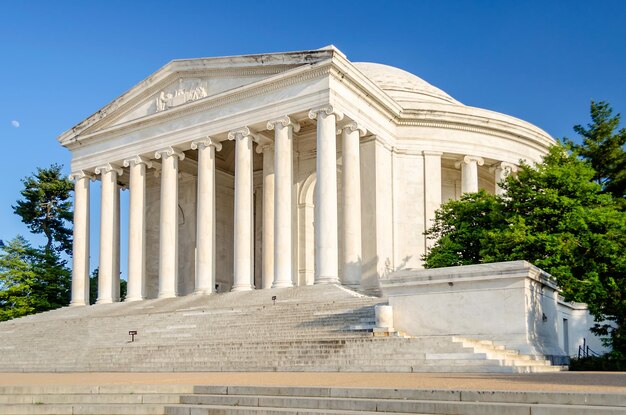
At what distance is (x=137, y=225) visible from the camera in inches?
2090

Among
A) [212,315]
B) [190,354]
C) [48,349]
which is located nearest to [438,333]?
[190,354]

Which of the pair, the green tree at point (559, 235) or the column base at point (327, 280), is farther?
the column base at point (327, 280)

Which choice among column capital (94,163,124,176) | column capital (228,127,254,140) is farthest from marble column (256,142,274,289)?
column capital (94,163,124,176)

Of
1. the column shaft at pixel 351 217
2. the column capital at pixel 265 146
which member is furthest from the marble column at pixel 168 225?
the column shaft at pixel 351 217

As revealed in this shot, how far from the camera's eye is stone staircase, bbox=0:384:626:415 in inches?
491

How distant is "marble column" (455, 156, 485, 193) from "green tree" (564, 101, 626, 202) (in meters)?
6.82

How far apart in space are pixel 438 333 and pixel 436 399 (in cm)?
1154

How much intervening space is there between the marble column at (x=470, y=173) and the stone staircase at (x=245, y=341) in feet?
59.8

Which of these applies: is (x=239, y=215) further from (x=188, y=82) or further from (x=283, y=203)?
(x=188, y=82)

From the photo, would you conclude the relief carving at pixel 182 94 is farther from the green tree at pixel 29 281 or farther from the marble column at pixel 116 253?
the green tree at pixel 29 281

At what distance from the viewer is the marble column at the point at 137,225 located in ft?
171

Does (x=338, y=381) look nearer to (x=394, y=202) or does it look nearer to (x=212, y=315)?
(x=212, y=315)

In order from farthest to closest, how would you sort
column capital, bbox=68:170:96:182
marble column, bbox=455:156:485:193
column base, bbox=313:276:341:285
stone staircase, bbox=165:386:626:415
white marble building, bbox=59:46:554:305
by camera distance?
1. column capital, bbox=68:170:96:182
2. marble column, bbox=455:156:485:193
3. white marble building, bbox=59:46:554:305
4. column base, bbox=313:276:341:285
5. stone staircase, bbox=165:386:626:415

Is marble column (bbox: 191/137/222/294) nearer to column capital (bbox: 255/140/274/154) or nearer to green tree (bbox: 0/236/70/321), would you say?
column capital (bbox: 255/140/274/154)
